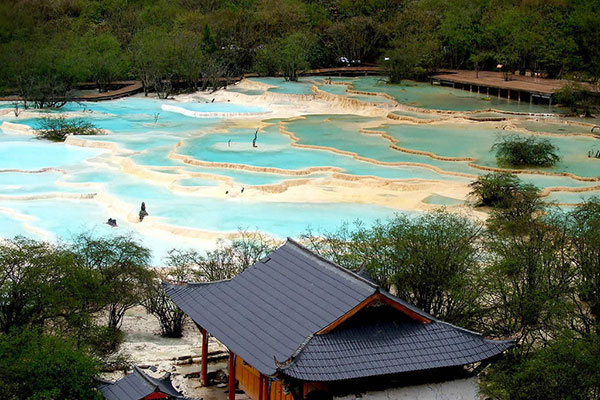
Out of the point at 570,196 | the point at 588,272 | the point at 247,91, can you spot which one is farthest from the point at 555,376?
the point at 247,91

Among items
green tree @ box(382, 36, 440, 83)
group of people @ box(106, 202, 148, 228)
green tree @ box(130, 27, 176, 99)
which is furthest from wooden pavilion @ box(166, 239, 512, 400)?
green tree @ box(382, 36, 440, 83)

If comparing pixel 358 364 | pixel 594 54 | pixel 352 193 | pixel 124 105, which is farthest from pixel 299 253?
pixel 594 54

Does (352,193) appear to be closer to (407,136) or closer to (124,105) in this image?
(407,136)

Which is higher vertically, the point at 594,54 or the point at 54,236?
Result: the point at 594,54

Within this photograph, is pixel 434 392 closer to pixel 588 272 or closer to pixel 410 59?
pixel 588 272

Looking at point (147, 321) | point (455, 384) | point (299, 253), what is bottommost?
point (147, 321)
